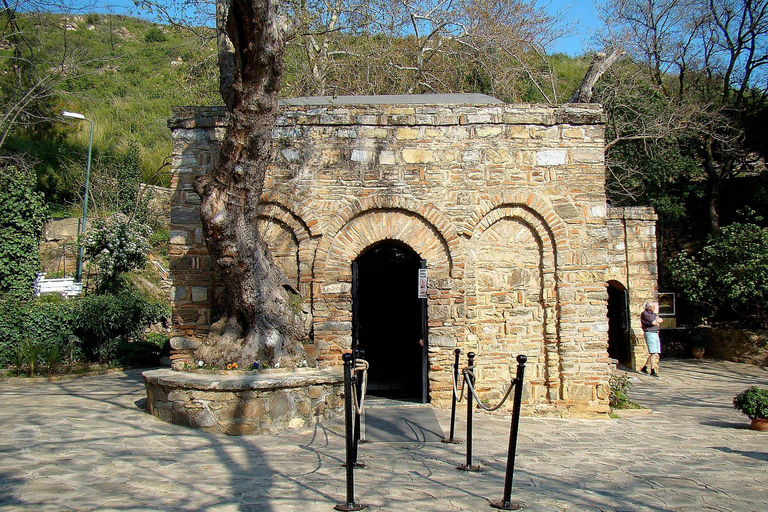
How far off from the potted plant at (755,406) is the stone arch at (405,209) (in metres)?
4.05

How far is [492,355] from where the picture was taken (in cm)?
873

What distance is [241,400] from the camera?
6.90 metres

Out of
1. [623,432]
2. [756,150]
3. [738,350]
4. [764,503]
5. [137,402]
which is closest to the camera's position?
[764,503]

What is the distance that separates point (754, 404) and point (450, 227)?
4.57 metres

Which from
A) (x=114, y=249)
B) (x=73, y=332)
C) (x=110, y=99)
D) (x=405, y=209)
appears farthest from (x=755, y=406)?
(x=110, y=99)

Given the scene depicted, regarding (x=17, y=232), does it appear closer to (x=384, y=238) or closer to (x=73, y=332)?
(x=73, y=332)

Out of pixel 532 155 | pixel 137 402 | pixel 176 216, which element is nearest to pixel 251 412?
pixel 137 402

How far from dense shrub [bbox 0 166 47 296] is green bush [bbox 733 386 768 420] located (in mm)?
16275

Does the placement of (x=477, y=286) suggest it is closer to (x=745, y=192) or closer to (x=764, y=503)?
(x=764, y=503)

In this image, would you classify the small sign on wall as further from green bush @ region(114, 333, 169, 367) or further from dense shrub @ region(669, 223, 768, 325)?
dense shrub @ region(669, 223, 768, 325)

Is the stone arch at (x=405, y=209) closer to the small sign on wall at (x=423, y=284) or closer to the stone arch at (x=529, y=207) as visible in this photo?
the small sign on wall at (x=423, y=284)

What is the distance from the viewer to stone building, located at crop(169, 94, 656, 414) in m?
8.64

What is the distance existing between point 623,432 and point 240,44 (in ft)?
21.5

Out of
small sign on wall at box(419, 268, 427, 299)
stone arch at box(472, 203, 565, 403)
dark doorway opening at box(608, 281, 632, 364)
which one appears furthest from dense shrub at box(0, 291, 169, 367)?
dark doorway opening at box(608, 281, 632, 364)
